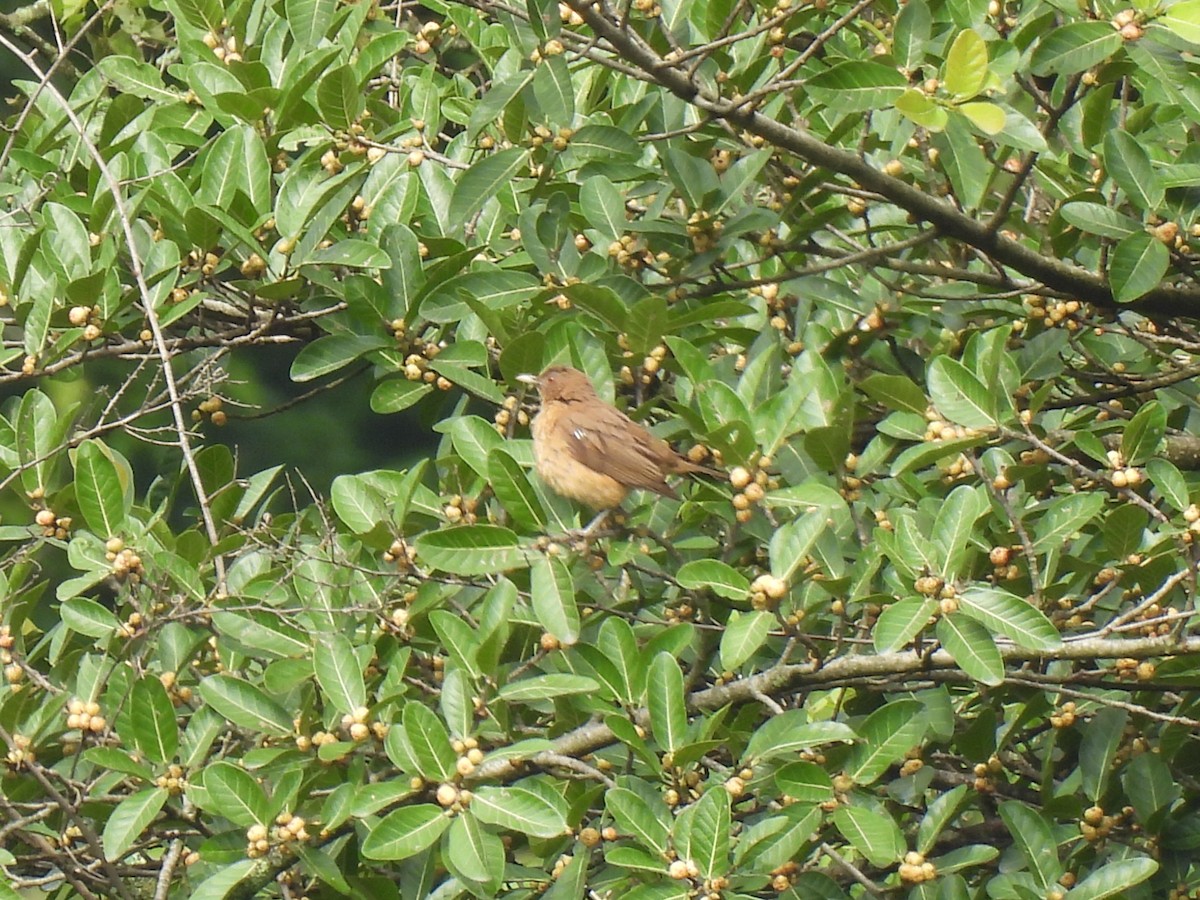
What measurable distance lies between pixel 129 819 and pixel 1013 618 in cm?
170

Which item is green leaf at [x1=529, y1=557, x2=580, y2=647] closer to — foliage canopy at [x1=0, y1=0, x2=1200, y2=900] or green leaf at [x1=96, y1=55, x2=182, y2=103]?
foliage canopy at [x1=0, y1=0, x2=1200, y2=900]

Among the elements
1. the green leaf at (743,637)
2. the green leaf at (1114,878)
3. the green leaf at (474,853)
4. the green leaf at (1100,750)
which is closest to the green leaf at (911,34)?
the green leaf at (743,637)

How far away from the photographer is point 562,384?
13.3ft

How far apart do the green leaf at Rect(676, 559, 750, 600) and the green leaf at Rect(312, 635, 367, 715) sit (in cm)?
65

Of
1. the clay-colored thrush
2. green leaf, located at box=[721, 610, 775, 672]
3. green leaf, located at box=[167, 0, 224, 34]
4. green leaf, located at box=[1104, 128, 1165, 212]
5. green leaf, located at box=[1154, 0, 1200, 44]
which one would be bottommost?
the clay-colored thrush

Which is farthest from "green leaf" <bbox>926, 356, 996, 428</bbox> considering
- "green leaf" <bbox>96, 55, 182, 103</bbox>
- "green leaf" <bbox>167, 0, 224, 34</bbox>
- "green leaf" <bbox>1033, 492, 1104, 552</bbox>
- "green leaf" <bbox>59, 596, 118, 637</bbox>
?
"green leaf" <bbox>96, 55, 182, 103</bbox>

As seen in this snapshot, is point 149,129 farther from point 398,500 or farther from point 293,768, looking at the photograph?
point 293,768

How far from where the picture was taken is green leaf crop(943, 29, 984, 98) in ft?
10.0

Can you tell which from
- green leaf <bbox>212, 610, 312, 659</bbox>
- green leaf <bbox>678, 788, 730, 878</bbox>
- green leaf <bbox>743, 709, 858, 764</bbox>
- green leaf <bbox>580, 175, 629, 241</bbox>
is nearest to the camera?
green leaf <bbox>678, 788, 730, 878</bbox>

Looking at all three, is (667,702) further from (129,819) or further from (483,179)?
(483,179)

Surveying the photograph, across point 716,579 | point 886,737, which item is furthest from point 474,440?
point 886,737

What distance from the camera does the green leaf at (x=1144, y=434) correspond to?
3426mm

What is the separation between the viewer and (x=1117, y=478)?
3.46 metres

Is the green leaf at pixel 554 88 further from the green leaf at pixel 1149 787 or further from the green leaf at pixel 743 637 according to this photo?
the green leaf at pixel 1149 787
